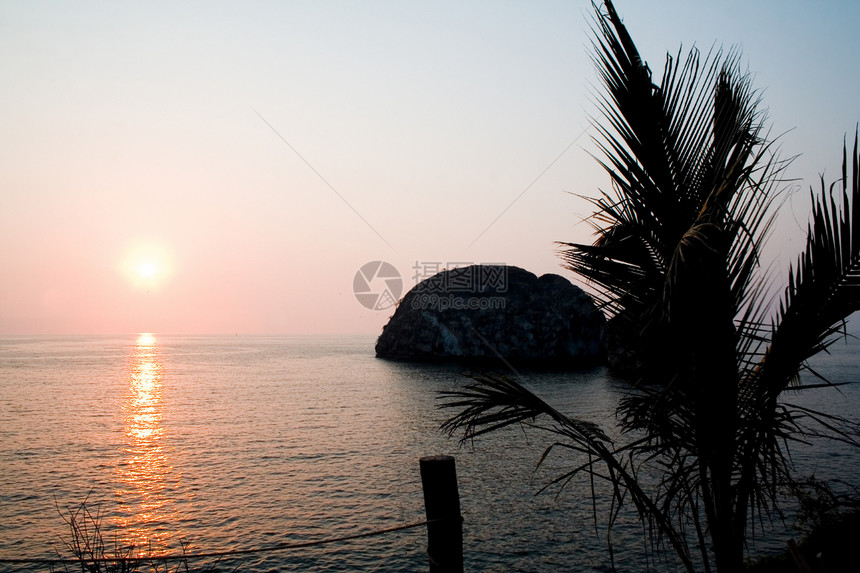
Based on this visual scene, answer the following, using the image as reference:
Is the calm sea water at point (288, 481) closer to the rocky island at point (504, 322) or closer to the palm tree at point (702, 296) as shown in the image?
the palm tree at point (702, 296)

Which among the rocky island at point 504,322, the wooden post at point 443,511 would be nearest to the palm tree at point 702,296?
the wooden post at point 443,511

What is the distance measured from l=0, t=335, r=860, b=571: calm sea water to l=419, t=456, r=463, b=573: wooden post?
2280 mm

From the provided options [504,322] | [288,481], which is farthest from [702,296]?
[504,322]

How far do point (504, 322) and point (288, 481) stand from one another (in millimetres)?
83753

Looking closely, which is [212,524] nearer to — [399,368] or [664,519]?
[664,519]

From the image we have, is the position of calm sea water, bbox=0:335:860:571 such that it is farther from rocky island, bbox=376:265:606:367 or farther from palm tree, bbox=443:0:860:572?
rocky island, bbox=376:265:606:367

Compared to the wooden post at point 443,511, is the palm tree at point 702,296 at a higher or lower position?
higher

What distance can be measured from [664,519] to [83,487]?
23.6m

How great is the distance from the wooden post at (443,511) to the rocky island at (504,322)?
88.6 meters

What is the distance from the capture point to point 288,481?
73.0 ft

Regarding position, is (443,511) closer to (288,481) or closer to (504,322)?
(288,481)

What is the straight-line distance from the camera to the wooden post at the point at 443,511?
225 inches

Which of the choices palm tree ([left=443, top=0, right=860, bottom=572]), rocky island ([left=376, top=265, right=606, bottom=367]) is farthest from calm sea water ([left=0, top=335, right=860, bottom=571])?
rocky island ([left=376, top=265, right=606, bottom=367])

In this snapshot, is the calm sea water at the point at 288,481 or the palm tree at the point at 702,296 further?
the calm sea water at the point at 288,481
